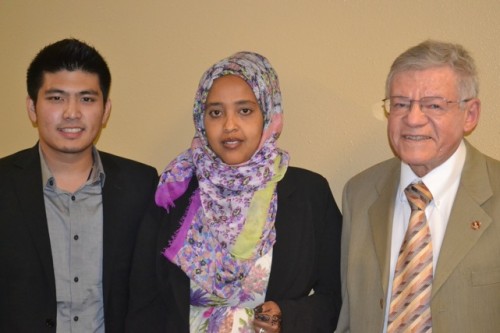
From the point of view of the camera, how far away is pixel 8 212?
2180mm

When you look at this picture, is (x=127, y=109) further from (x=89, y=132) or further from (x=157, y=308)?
(x=157, y=308)

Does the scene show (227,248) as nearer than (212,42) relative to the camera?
Yes

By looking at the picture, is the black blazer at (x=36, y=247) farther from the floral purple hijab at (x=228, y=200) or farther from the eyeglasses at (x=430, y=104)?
the eyeglasses at (x=430, y=104)

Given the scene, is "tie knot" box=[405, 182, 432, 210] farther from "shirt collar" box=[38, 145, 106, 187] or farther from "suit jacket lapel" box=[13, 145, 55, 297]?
"suit jacket lapel" box=[13, 145, 55, 297]

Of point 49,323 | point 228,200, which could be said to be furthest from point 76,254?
point 228,200

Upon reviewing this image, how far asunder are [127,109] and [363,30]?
1.35m

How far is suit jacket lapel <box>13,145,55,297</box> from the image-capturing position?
216 cm

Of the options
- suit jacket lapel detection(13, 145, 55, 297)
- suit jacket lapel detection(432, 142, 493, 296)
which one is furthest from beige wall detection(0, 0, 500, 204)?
suit jacket lapel detection(13, 145, 55, 297)

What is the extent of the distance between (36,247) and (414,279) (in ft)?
4.53

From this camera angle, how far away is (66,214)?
226cm

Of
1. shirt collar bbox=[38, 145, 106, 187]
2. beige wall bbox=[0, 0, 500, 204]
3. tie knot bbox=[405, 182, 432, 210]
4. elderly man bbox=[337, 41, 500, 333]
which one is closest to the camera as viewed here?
elderly man bbox=[337, 41, 500, 333]

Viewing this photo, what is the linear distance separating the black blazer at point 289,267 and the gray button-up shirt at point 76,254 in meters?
0.15

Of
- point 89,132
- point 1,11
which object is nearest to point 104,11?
point 1,11

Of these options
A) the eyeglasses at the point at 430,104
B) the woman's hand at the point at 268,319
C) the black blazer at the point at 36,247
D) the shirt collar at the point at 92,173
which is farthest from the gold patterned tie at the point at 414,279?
the shirt collar at the point at 92,173
